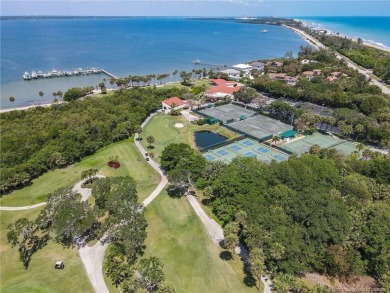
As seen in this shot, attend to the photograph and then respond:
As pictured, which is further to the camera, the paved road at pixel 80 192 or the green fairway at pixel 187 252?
the paved road at pixel 80 192

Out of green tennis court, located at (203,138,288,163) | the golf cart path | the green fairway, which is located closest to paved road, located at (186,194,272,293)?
the green fairway

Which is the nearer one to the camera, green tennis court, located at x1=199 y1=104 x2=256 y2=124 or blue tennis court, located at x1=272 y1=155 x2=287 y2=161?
blue tennis court, located at x1=272 y1=155 x2=287 y2=161

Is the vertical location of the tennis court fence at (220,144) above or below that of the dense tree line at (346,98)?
below

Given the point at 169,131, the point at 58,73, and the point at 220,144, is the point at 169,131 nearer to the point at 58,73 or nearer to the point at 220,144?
the point at 220,144

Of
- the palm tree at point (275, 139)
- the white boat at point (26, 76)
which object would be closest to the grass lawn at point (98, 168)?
the palm tree at point (275, 139)

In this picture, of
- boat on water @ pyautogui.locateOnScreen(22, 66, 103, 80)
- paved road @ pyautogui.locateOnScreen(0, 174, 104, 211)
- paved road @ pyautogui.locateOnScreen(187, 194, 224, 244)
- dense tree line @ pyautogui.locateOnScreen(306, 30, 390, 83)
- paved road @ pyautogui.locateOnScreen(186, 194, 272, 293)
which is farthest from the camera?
boat on water @ pyautogui.locateOnScreen(22, 66, 103, 80)

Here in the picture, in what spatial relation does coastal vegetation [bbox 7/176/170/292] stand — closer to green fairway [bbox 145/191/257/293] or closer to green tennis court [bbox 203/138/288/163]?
green fairway [bbox 145/191/257/293]

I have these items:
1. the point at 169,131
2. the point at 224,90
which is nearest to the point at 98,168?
the point at 169,131

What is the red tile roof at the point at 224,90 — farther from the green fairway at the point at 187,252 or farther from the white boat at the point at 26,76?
the white boat at the point at 26,76
